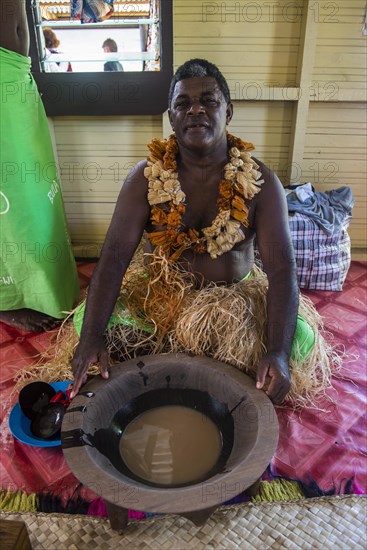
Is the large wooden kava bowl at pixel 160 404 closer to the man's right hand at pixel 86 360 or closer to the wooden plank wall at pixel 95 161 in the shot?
the man's right hand at pixel 86 360

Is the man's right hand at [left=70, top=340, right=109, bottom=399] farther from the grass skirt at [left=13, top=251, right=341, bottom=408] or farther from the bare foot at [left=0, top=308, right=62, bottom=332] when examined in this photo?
the bare foot at [left=0, top=308, right=62, bottom=332]

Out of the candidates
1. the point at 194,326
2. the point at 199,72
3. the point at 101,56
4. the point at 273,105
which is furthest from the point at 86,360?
the point at 273,105

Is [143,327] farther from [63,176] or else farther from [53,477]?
[63,176]

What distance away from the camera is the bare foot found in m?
2.13

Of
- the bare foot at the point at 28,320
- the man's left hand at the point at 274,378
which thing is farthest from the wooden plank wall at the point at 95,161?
the man's left hand at the point at 274,378

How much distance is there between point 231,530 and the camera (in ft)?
3.74

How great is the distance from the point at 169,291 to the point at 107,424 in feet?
1.86

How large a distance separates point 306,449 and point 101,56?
8.35 feet

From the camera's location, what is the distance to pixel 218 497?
0.87 meters

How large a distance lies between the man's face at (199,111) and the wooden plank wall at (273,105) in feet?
4.40

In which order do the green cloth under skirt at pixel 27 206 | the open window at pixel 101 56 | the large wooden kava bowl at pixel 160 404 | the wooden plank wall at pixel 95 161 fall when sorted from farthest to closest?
the wooden plank wall at pixel 95 161
the open window at pixel 101 56
the green cloth under skirt at pixel 27 206
the large wooden kava bowl at pixel 160 404

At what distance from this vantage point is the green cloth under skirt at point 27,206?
183 centimetres

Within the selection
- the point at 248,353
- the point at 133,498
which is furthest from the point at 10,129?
the point at 133,498

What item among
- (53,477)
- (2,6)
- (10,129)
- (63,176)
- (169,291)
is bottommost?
(53,477)
